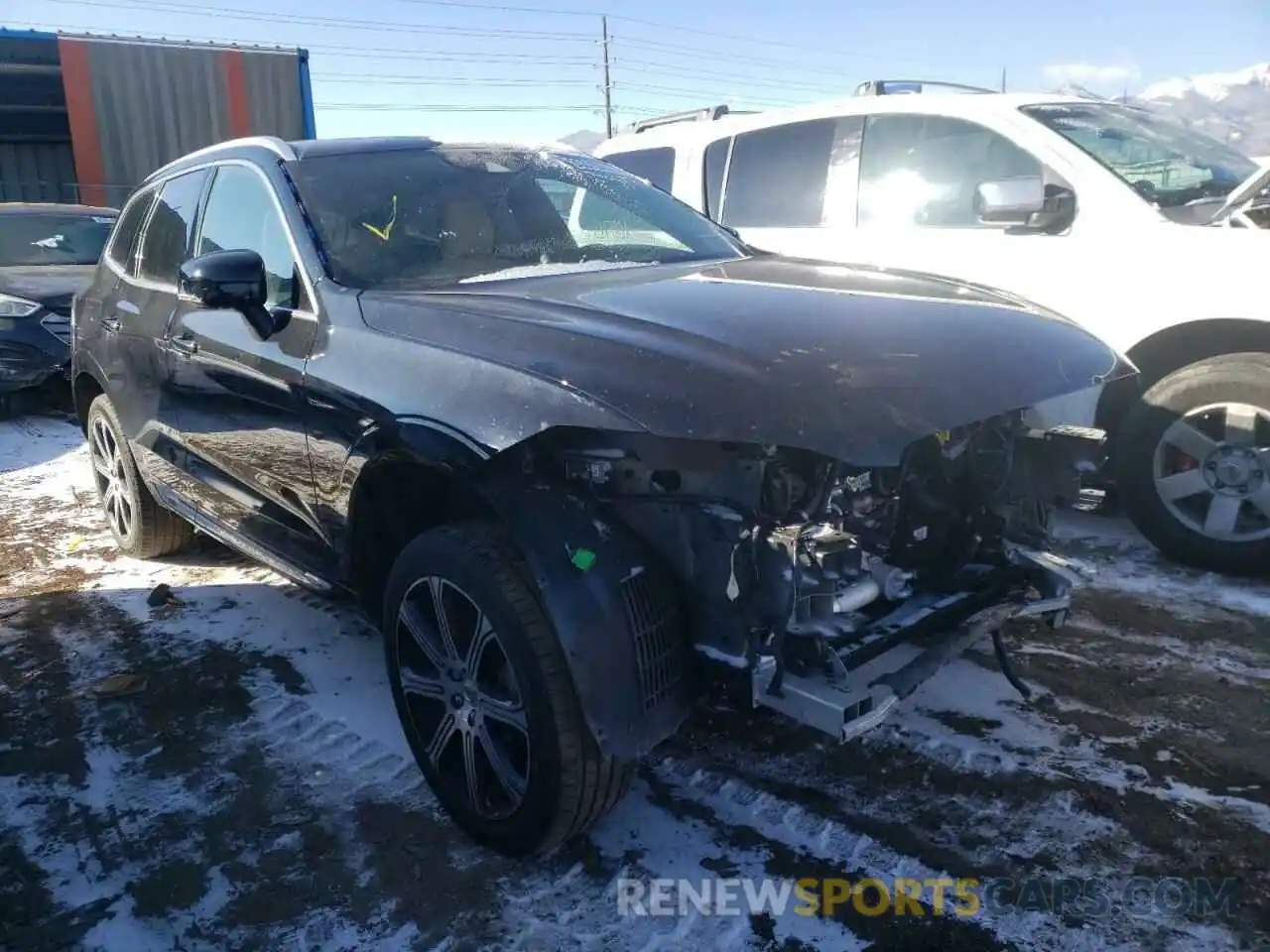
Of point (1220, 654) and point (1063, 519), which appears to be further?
point (1063, 519)

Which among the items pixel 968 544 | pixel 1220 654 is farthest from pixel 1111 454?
pixel 968 544

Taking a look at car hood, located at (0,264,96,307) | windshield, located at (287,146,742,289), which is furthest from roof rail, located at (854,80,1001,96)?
car hood, located at (0,264,96,307)

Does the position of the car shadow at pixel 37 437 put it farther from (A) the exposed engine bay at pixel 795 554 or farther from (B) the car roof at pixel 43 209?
(A) the exposed engine bay at pixel 795 554

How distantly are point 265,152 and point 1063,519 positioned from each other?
393cm

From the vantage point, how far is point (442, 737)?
2547 millimetres

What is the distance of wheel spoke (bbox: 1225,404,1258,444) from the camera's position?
3.78 meters

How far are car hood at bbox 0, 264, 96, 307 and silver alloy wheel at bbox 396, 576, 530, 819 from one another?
6673 millimetres

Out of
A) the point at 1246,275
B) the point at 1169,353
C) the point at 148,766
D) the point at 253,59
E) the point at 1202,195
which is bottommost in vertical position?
the point at 148,766

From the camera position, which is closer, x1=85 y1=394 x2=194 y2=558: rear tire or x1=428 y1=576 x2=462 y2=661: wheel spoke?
x1=428 y1=576 x2=462 y2=661: wheel spoke

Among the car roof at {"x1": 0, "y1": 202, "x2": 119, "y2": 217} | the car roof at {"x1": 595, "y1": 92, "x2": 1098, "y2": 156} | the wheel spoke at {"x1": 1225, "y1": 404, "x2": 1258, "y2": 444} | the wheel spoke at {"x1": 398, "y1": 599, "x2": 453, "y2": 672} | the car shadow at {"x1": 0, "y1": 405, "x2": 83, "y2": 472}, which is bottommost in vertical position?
the car shadow at {"x1": 0, "y1": 405, "x2": 83, "y2": 472}

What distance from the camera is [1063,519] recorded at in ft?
15.7

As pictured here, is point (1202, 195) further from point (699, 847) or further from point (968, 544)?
point (699, 847)

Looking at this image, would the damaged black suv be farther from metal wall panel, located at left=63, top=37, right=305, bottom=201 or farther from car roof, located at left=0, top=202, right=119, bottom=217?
metal wall panel, located at left=63, top=37, right=305, bottom=201

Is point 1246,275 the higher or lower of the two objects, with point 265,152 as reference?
lower
